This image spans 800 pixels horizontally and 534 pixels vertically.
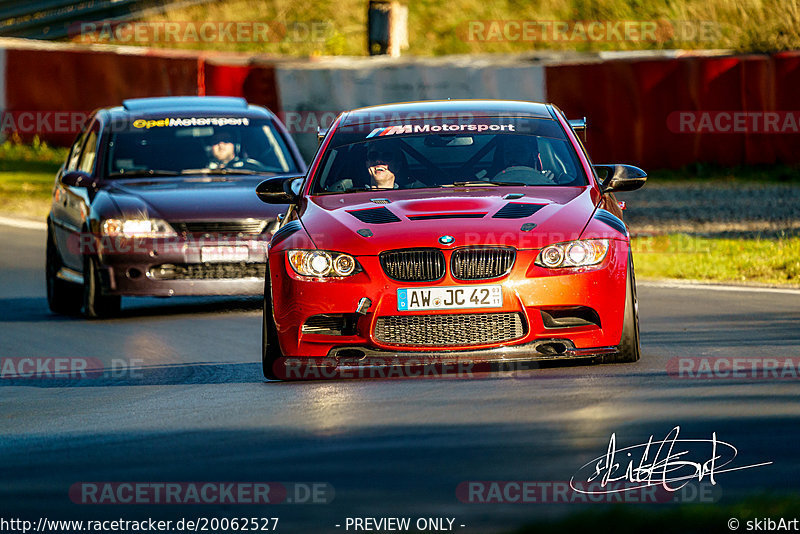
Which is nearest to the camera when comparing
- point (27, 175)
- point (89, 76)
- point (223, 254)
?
point (223, 254)

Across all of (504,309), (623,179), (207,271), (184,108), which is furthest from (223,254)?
(504,309)

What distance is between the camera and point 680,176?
2206 centimetres

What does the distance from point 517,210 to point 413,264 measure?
2.40 feet

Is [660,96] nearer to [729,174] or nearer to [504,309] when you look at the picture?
[729,174]

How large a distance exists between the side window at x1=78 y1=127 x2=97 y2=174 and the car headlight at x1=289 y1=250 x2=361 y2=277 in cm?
531

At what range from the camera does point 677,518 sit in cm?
496

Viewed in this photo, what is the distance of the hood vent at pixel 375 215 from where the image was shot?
835 centimetres

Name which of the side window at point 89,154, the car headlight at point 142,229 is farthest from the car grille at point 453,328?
the side window at point 89,154

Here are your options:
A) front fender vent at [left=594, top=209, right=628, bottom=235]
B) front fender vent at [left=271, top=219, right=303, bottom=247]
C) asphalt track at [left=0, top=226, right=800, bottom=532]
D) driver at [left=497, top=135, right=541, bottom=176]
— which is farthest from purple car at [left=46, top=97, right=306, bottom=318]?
front fender vent at [left=594, top=209, right=628, bottom=235]

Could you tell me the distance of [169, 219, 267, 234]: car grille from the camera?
11.9 meters

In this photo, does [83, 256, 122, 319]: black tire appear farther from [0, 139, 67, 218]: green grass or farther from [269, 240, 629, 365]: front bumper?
[0, 139, 67, 218]: green grass

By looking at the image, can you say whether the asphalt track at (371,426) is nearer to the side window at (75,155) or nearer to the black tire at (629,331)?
the black tire at (629,331)

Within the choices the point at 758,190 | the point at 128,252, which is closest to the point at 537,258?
the point at 128,252

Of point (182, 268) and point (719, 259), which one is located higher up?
point (182, 268)
